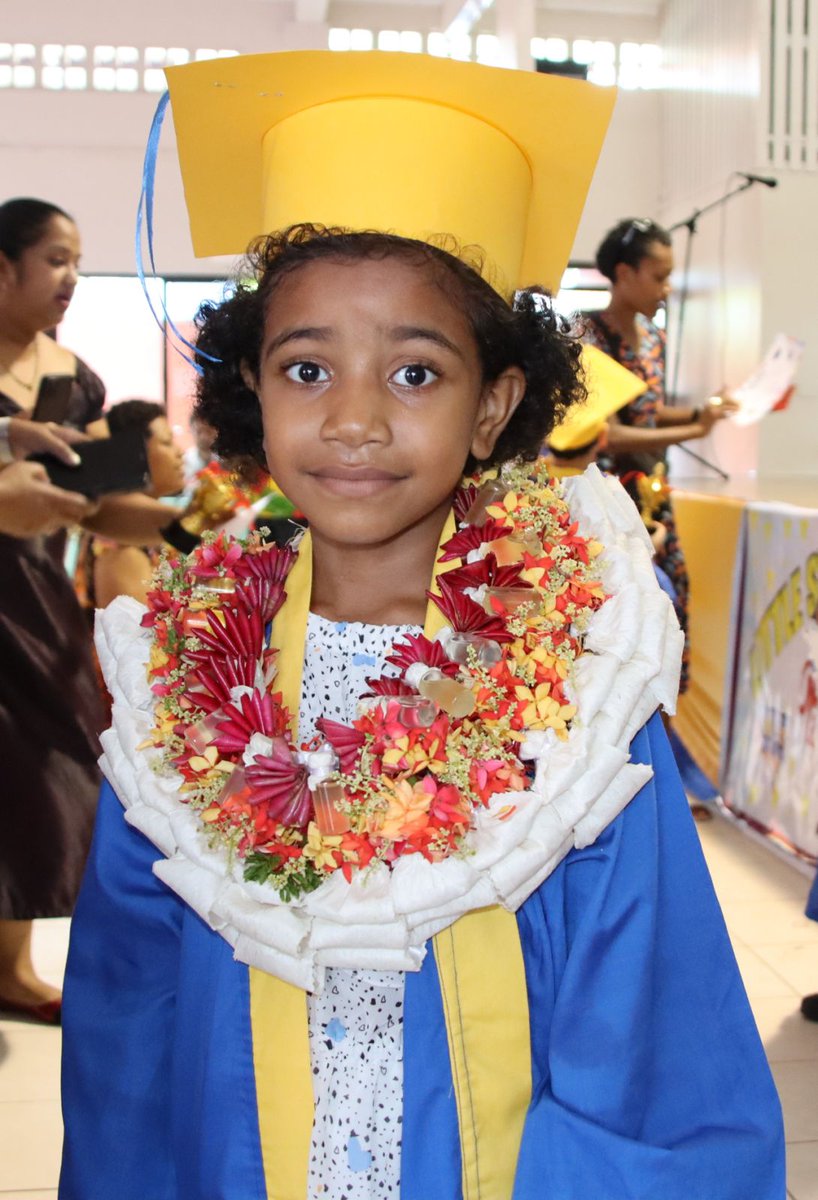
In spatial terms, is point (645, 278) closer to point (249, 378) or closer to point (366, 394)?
point (249, 378)

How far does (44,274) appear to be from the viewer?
2703 millimetres

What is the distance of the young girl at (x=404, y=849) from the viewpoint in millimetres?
1018

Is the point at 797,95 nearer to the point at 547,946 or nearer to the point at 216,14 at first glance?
the point at 216,14

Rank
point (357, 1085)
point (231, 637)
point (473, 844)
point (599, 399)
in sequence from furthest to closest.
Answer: point (599, 399) < point (231, 637) < point (357, 1085) < point (473, 844)

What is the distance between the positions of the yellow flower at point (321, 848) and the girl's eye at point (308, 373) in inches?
16.2

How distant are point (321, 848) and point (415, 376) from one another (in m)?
0.43

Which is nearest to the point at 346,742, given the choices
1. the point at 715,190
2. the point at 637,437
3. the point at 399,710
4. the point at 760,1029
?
the point at 399,710

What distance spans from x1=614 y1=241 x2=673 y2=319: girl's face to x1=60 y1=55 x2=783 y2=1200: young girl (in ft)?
8.27

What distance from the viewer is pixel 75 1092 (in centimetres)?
121

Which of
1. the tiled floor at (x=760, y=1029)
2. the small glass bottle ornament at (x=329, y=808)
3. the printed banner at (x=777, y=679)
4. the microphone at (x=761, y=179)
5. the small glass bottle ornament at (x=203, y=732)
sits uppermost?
the microphone at (x=761, y=179)

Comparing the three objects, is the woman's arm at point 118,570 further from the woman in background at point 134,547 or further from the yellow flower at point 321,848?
the yellow flower at point 321,848

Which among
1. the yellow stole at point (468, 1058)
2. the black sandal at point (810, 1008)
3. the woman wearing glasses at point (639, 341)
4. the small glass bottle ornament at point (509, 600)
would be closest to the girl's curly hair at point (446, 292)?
the small glass bottle ornament at point (509, 600)

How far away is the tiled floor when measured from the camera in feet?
7.08

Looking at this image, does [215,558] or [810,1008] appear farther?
[810,1008]
